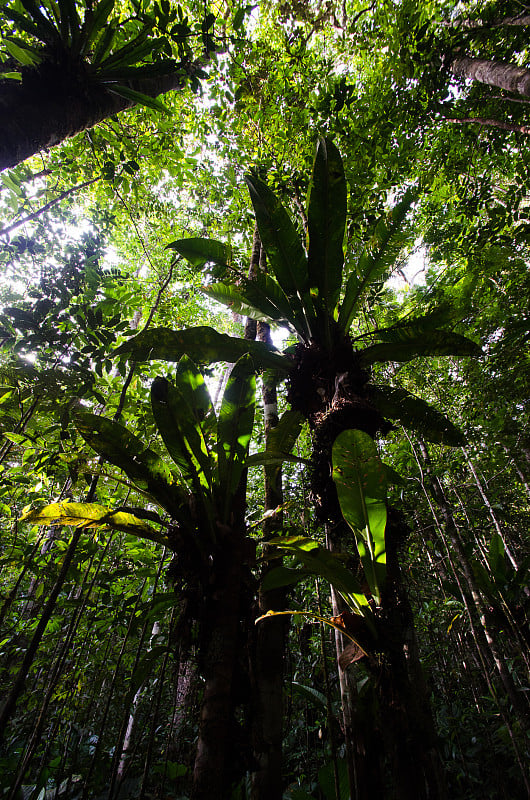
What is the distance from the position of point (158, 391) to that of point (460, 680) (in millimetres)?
7479

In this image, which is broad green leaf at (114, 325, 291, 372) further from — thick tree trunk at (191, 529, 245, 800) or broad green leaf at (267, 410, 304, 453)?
thick tree trunk at (191, 529, 245, 800)

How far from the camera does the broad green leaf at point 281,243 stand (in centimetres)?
266

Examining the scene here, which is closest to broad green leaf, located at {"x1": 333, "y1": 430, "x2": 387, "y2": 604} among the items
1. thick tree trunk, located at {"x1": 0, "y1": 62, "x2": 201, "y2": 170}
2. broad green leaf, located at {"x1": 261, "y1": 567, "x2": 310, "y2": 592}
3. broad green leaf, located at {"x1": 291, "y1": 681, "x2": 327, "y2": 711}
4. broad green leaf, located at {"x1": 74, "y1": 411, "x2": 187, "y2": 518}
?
broad green leaf, located at {"x1": 261, "y1": 567, "x2": 310, "y2": 592}

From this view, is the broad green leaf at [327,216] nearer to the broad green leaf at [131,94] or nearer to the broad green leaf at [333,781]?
the broad green leaf at [131,94]

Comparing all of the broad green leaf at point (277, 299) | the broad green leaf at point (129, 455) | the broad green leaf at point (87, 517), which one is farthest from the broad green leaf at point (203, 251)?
the broad green leaf at point (87, 517)

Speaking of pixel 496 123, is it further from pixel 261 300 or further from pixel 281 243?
pixel 261 300

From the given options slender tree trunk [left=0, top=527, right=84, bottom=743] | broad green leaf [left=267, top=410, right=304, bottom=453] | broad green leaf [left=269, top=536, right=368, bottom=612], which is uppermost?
broad green leaf [left=267, top=410, right=304, bottom=453]

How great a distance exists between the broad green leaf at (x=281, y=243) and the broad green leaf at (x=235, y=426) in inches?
→ 32.0

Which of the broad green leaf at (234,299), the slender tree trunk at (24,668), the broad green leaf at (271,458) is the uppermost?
the broad green leaf at (234,299)

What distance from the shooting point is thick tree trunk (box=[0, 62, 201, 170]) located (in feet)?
6.52

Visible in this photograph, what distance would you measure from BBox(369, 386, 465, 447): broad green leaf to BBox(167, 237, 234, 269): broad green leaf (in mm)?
1694

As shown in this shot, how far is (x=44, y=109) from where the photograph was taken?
212 centimetres

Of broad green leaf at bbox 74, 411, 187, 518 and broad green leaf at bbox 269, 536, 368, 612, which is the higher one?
broad green leaf at bbox 74, 411, 187, 518

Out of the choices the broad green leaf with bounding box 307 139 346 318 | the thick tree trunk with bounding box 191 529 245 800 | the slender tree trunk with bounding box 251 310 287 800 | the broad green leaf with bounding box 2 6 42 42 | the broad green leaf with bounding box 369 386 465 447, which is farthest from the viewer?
the broad green leaf with bounding box 369 386 465 447
